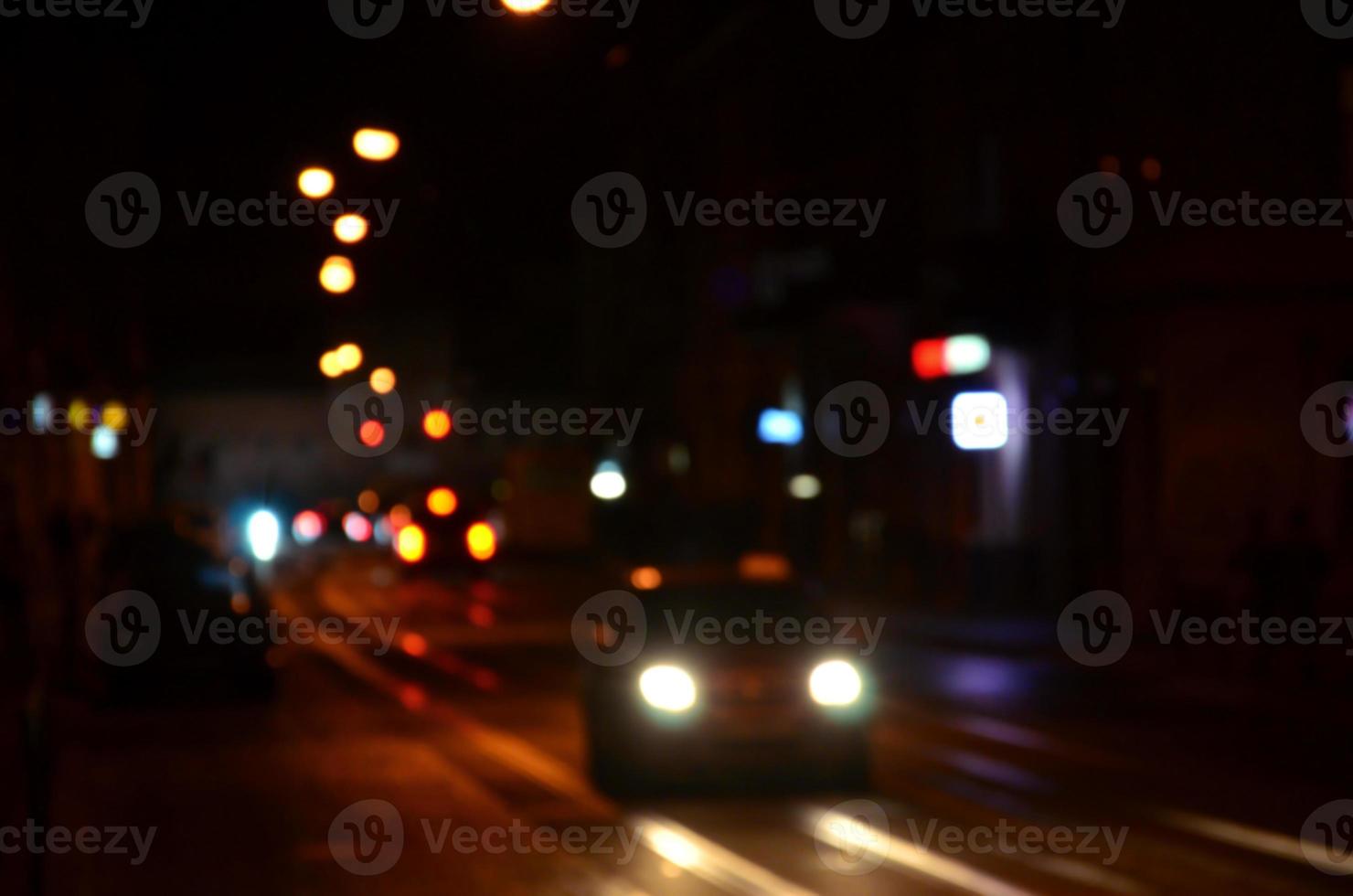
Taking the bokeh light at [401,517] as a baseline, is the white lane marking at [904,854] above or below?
below

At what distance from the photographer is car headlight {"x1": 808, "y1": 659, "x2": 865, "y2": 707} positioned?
13906 millimetres

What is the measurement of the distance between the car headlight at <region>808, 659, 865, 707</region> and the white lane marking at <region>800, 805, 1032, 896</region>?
2.76 ft

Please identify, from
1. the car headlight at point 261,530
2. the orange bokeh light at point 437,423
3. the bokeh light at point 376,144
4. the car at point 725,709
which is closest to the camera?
the car at point 725,709

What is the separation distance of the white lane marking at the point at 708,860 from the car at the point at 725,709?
0.85 metres

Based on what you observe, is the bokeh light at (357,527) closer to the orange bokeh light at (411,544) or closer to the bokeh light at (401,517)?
the bokeh light at (401,517)

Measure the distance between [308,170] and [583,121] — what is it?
78.3 feet

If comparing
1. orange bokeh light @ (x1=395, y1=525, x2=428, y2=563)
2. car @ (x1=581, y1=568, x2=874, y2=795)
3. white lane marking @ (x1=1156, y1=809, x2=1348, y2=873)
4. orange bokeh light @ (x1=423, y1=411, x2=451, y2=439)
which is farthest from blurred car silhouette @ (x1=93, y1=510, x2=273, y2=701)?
orange bokeh light @ (x1=395, y1=525, x2=428, y2=563)

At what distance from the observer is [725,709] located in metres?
13.8

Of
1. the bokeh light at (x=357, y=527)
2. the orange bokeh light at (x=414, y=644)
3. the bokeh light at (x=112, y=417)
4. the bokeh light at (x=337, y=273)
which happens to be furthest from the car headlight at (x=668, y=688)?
the bokeh light at (x=357, y=527)

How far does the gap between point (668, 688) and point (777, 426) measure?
2375 cm

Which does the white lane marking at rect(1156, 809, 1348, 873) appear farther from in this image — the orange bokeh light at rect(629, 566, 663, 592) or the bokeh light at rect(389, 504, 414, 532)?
the bokeh light at rect(389, 504, 414, 532)

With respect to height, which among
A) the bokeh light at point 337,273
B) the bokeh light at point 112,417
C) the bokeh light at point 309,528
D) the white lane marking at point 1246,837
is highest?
the bokeh light at point 309,528

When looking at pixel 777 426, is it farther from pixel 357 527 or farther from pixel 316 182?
pixel 357 527

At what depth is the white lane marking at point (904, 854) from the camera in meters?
10.4
